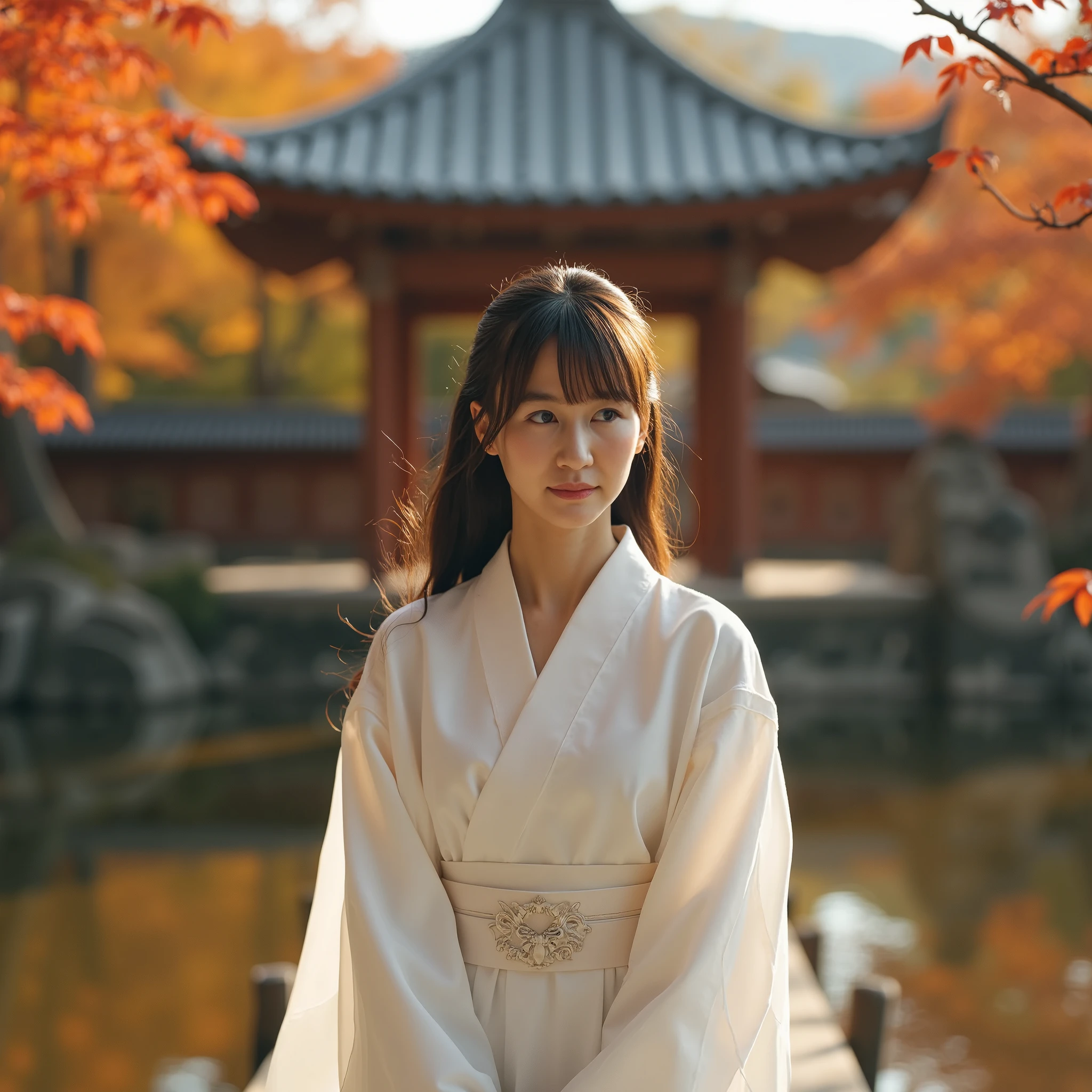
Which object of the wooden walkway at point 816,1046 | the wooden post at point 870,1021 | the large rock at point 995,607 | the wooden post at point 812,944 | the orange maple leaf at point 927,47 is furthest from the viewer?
the large rock at point 995,607

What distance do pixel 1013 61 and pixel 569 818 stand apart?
1507 mm

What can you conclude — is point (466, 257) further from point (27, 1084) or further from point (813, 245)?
point (27, 1084)

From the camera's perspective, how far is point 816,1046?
299 cm

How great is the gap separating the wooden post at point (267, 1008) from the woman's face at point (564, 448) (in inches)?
77.8

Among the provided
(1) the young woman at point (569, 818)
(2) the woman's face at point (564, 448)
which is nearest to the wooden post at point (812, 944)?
(1) the young woman at point (569, 818)

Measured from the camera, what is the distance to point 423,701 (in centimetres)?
189

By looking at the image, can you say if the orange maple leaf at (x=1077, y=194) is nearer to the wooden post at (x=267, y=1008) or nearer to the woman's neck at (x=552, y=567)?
the woman's neck at (x=552, y=567)

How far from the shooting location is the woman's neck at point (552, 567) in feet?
6.55

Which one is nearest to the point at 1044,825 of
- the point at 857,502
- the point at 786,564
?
the point at 786,564

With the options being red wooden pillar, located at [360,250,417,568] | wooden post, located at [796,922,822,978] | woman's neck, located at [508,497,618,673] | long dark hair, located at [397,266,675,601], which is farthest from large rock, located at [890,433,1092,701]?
woman's neck, located at [508,497,618,673]

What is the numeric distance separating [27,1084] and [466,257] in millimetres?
6689

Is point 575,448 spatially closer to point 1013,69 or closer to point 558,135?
point 1013,69

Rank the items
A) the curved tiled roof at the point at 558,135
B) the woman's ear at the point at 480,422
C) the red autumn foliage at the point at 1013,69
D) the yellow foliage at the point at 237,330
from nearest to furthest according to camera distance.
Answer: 1. the woman's ear at the point at 480,422
2. the red autumn foliage at the point at 1013,69
3. the curved tiled roof at the point at 558,135
4. the yellow foliage at the point at 237,330

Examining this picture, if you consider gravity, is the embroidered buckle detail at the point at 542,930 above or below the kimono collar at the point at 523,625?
below
